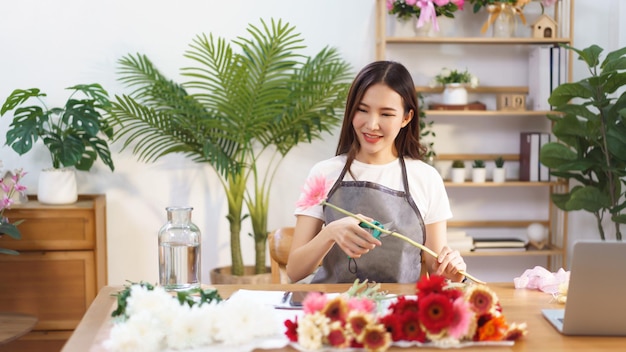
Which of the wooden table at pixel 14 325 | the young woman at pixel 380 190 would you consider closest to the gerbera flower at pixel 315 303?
the young woman at pixel 380 190

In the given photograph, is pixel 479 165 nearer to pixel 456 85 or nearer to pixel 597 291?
pixel 456 85

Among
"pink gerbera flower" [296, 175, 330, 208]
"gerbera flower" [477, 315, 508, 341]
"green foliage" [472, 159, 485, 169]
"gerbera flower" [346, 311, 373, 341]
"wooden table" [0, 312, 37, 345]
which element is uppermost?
"pink gerbera flower" [296, 175, 330, 208]

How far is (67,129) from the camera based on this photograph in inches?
158

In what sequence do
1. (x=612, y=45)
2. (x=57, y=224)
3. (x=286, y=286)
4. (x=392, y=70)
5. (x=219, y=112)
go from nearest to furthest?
(x=286, y=286), (x=392, y=70), (x=57, y=224), (x=219, y=112), (x=612, y=45)

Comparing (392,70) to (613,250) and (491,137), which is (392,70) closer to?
(613,250)

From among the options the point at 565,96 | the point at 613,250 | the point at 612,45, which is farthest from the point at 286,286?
the point at 612,45

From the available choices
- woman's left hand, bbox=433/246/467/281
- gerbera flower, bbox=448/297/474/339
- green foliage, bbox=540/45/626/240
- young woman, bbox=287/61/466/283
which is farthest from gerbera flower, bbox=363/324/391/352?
green foliage, bbox=540/45/626/240

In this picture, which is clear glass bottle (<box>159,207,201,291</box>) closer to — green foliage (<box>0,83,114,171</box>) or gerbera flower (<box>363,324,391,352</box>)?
gerbera flower (<box>363,324,391,352</box>)

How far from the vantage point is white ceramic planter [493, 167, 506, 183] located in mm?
4371

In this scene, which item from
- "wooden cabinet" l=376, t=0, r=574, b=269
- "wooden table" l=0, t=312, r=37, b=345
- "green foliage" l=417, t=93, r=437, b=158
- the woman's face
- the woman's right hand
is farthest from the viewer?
"wooden cabinet" l=376, t=0, r=574, b=269

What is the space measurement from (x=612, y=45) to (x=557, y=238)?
1092 mm

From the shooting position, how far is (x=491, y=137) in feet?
14.9

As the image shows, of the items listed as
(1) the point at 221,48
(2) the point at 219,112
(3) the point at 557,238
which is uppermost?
(1) the point at 221,48

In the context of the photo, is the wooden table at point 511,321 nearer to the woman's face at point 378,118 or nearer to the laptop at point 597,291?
the laptop at point 597,291
